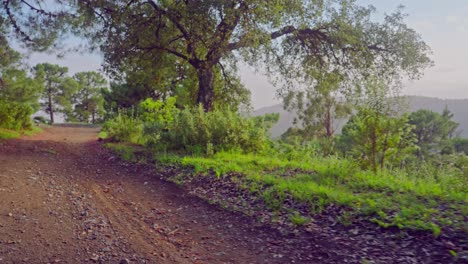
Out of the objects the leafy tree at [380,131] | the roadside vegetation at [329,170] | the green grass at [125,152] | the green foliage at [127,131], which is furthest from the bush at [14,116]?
the leafy tree at [380,131]

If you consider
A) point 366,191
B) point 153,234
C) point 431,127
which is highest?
point 366,191

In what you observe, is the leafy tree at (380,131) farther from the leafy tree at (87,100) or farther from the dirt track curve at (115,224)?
the leafy tree at (87,100)

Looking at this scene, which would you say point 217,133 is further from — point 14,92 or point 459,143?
point 459,143

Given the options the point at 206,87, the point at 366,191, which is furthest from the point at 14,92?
the point at 366,191

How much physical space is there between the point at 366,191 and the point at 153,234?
278cm

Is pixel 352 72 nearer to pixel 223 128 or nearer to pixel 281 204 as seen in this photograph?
pixel 223 128

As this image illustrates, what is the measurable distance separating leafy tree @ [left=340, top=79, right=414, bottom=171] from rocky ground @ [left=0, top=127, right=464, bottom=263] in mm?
2307

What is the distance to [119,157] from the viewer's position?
913 centimetres

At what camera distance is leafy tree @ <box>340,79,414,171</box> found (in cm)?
583

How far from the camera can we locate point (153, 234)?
4.16m

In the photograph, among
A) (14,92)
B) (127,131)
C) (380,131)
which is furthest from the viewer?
(14,92)

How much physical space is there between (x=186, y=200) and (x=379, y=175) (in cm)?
293

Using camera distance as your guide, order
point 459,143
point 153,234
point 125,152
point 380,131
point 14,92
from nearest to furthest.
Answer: point 153,234 → point 380,131 → point 125,152 → point 14,92 → point 459,143

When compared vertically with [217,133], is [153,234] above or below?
below
